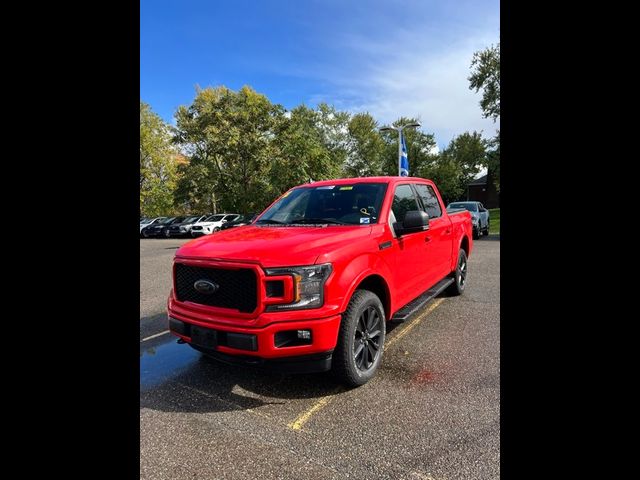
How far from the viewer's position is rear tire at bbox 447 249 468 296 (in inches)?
244

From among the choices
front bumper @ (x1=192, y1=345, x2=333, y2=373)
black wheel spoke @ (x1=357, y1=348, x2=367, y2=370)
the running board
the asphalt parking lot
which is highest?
the running board

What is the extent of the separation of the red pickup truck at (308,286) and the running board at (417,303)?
25 millimetres

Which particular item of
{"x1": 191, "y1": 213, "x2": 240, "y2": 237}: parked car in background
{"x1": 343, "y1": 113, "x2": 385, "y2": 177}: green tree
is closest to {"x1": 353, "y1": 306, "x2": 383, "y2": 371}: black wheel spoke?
{"x1": 191, "y1": 213, "x2": 240, "y2": 237}: parked car in background

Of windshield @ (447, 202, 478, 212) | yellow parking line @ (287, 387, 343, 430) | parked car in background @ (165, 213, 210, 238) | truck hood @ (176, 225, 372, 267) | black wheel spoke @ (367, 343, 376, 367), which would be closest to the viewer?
yellow parking line @ (287, 387, 343, 430)

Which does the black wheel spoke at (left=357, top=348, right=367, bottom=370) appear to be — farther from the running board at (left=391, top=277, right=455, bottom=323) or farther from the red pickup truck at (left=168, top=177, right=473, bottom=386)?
the running board at (left=391, top=277, right=455, bottom=323)

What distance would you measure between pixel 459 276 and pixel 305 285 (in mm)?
4281

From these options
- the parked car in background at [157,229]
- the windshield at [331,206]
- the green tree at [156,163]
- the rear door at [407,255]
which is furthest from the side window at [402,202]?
the green tree at [156,163]

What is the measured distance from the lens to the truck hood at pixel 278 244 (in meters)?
2.89

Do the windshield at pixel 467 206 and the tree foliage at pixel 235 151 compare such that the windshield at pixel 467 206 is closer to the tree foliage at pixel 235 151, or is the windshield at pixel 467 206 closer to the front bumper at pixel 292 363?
the tree foliage at pixel 235 151

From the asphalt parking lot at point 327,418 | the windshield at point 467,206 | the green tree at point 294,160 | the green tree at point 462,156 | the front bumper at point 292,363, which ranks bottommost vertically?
the asphalt parking lot at point 327,418
